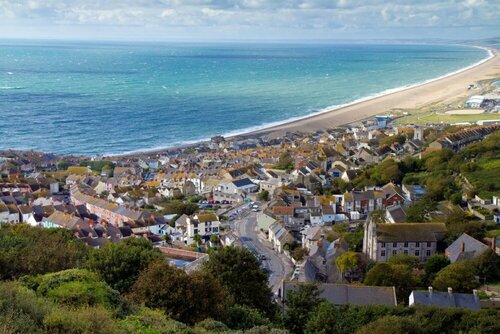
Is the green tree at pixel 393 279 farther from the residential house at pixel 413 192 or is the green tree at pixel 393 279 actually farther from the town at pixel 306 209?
the residential house at pixel 413 192

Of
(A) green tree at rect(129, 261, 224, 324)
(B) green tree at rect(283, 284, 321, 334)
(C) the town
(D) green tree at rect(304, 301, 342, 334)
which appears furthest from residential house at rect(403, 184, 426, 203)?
(A) green tree at rect(129, 261, 224, 324)

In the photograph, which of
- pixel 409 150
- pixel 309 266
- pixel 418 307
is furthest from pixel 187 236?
pixel 409 150

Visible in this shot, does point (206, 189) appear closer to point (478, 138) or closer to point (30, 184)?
point (30, 184)

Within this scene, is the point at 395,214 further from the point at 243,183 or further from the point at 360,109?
the point at 360,109

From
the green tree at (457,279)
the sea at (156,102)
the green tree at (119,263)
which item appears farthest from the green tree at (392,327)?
the sea at (156,102)

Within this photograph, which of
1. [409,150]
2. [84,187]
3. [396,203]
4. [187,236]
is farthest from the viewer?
[409,150]

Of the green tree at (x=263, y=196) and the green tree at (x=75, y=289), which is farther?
the green tree at (x=263, y=196)
